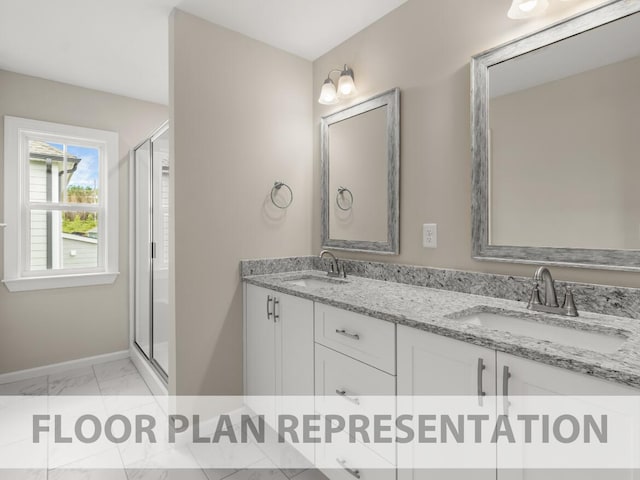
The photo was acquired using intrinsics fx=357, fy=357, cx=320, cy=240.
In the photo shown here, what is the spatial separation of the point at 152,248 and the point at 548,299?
248 centimetres

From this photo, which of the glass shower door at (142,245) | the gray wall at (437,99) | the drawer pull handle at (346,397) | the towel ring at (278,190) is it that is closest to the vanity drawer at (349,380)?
the drawer pull handle at (346,397)

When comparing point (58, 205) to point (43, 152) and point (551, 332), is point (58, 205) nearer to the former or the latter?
point (43, 152)

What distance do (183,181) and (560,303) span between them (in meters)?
1.84

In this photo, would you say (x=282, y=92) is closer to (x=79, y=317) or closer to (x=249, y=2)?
(x=249, y=2)

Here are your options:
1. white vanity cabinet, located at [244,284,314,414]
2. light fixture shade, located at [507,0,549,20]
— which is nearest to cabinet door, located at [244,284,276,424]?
white vanity cabinet, located at [244,284,314,414]

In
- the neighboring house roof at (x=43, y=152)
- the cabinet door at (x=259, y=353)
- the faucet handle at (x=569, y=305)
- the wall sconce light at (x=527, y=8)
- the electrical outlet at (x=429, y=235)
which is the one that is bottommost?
the cabinet door at (x=259, y=353)

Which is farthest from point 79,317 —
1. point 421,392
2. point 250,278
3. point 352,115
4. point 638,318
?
point 638,318

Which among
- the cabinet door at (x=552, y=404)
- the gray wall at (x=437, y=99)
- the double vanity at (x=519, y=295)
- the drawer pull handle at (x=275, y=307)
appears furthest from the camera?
the drawer pull handle at (x=275, y=307)

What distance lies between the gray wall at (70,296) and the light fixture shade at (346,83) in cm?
199

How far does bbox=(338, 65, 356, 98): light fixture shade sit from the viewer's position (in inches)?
83.9

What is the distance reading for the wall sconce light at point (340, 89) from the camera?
213cm

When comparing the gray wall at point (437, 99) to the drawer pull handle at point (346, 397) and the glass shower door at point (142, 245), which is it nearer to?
the drawer pull handle at point (346, 397)

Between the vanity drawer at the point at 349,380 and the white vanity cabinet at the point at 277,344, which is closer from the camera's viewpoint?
the vanity drawer at the point at 349,380

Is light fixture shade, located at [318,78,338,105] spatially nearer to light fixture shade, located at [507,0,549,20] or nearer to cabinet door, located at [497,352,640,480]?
light fixture shade, located at [507,0,549,20]
